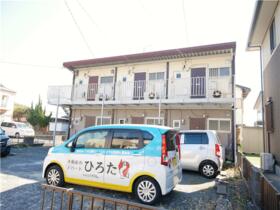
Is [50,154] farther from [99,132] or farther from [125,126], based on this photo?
[125,126]

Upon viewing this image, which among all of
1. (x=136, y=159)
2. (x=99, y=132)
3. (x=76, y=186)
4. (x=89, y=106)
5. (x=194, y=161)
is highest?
(x=89, y=106)

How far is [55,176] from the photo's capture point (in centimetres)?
521

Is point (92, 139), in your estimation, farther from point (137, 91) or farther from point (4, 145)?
point (137, 91)

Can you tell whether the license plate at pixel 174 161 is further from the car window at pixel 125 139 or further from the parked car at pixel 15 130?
the parked car at pixel 15 130

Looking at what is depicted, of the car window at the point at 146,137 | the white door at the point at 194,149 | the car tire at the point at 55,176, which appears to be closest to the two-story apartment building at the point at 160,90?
the white door at the point at 194,149

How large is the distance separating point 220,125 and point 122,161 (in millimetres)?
7470

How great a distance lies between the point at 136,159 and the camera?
445cm

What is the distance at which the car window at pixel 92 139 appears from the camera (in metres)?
5.00

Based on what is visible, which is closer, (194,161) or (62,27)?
(194,161)

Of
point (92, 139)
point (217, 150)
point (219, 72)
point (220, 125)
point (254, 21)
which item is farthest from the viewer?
point (219, 72)

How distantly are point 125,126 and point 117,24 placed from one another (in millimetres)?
4224

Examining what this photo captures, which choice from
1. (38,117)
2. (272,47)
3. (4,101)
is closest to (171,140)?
(272,47)

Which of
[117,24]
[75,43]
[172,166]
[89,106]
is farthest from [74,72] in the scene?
[172,166]

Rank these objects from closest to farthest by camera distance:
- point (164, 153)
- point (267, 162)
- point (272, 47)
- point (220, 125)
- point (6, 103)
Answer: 1. point (164, 153)
2. point (267, 162)
3. point (272, 47)
4. point (220, 125)
5. point (6, 103)
